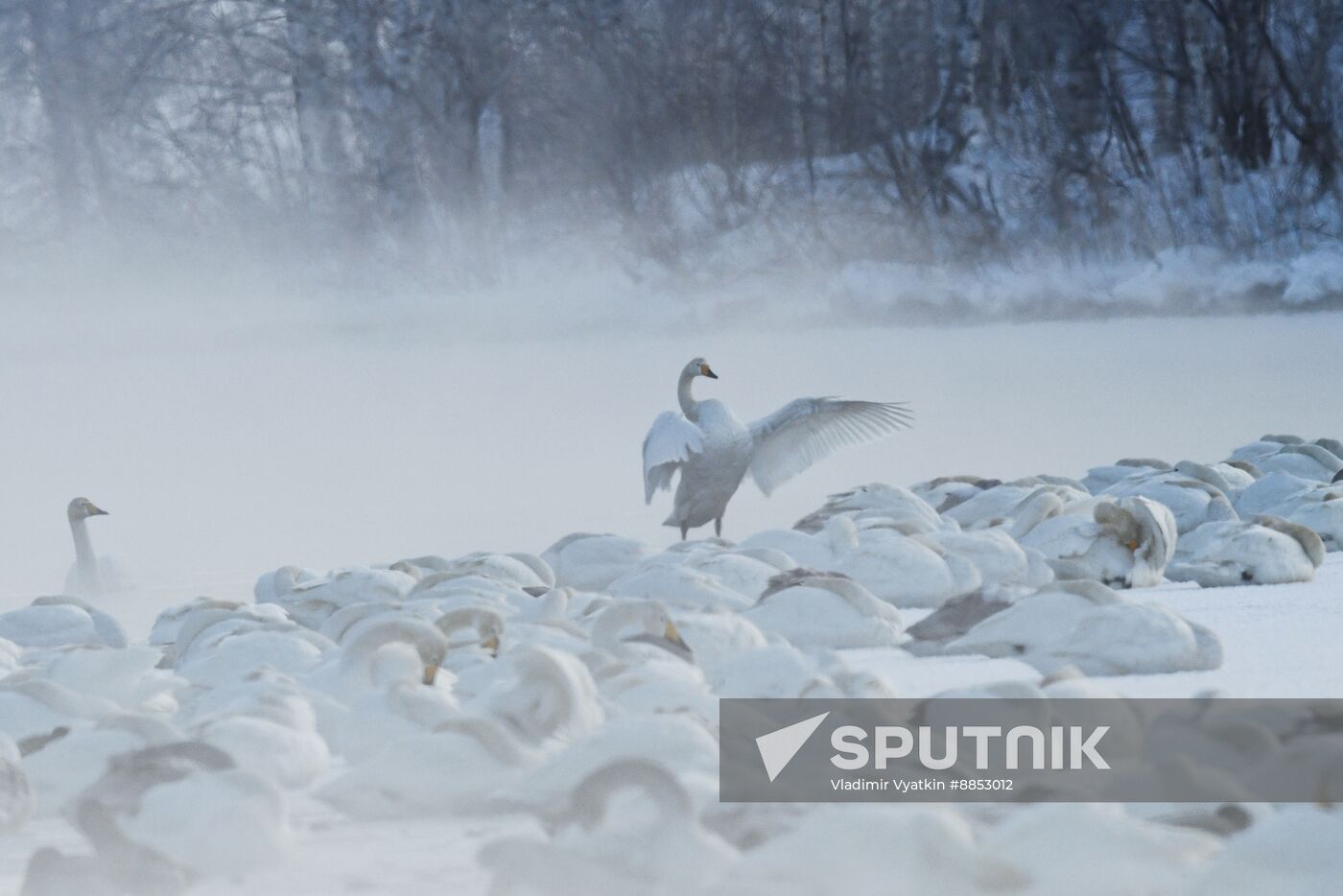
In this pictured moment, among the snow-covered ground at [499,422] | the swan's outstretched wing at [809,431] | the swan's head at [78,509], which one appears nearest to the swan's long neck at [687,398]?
the swan's outstretched wing at [809,431]

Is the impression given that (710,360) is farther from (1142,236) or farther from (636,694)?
(636,694)

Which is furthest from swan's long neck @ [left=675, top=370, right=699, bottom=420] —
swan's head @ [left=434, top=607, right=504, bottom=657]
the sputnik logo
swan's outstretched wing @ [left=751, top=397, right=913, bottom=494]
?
the sputnik logo

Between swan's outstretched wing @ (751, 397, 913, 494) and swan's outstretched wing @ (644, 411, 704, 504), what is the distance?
392 millimetres

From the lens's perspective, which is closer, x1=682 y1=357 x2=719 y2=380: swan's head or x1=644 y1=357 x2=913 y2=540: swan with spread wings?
x1=644 y1=357 x2=913 y2=540: swan with spread wings

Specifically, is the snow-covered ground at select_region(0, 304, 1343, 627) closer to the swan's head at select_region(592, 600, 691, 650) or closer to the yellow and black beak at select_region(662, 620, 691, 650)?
the swan's head at select_region(592, 600, 691, 650)

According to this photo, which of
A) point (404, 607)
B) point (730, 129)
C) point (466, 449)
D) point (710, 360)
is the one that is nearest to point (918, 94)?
point (730, 129)

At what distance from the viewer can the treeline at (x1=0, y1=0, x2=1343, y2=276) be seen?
16.8 meters

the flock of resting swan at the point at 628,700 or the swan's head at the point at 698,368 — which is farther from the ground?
the flock of resting swan at the point at 628,700

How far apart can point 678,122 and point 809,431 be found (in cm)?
1336

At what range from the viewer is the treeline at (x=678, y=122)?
55.2 feet

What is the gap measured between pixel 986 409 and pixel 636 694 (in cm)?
891

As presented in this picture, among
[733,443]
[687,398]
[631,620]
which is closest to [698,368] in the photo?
[687,398]

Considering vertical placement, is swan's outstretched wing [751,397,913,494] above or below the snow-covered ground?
above

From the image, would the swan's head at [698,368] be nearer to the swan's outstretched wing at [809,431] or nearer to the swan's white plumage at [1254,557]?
the swan's outstretched wing at [809,431]
